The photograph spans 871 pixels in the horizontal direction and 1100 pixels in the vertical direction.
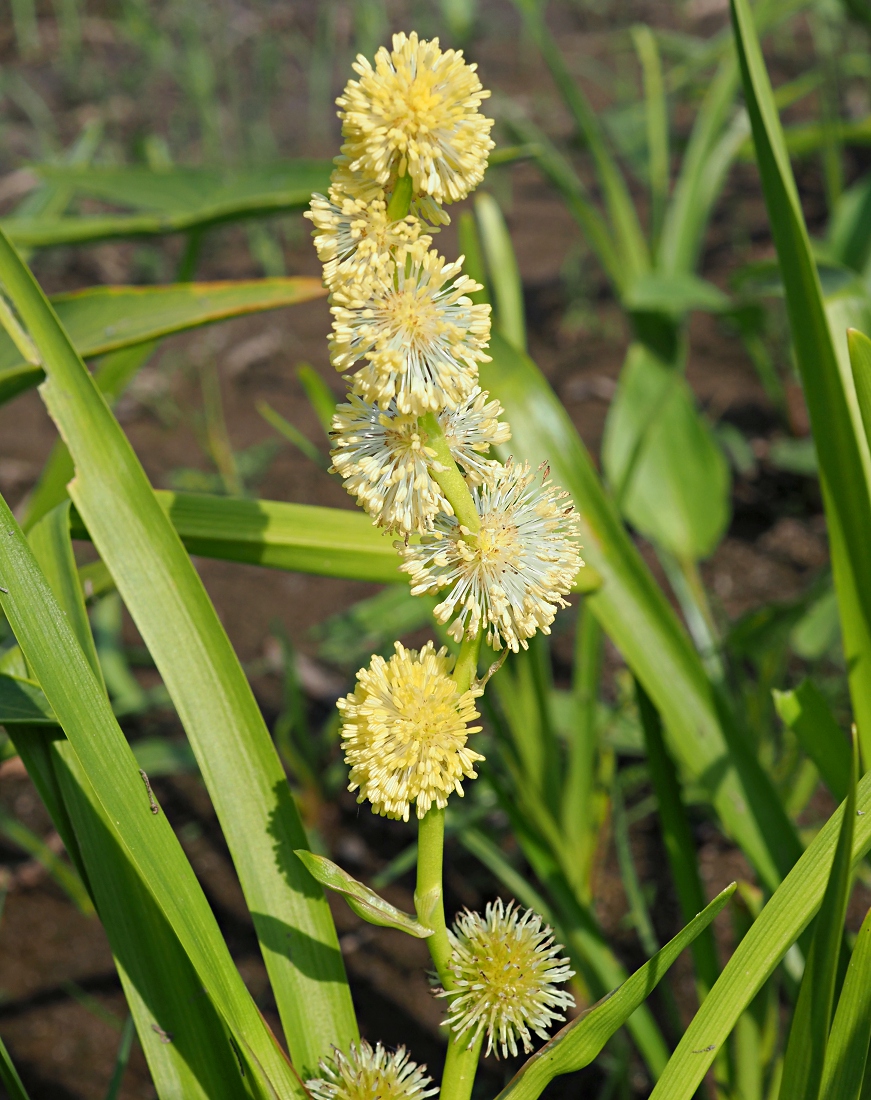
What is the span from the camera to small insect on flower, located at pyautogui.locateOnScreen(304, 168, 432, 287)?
49cm

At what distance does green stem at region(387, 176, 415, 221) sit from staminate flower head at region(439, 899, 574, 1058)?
0.40 meters

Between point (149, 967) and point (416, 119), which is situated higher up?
point (416, 119)

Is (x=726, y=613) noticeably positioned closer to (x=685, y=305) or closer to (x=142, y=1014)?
(x=685, y=305)

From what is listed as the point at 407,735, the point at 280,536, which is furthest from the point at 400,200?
the point at 280,536

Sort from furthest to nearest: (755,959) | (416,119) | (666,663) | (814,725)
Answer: (666,663) < (814,725) < (755,959) < (416,119)

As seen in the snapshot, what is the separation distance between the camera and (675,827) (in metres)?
0.98

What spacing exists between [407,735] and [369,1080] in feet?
0.84

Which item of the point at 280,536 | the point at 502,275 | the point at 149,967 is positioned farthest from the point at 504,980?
the point at 502,275

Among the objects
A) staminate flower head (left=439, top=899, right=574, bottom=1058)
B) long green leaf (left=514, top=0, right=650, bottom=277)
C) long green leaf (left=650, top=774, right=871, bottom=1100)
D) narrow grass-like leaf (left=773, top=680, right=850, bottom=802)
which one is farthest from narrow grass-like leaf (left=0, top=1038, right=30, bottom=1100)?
long green leaf (left=514, top=0, right=650, bottom=277)

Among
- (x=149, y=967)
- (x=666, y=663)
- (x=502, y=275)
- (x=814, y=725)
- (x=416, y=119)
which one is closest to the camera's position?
(x=416, y=119)

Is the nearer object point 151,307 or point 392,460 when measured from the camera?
point 392,460

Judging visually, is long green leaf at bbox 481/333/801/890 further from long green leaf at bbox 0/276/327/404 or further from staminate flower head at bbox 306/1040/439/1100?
staminate flower head at bbox 306/1040/439/1100

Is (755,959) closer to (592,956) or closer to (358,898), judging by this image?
(358,898)

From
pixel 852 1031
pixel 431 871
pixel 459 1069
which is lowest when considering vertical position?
pixel 852 1031
